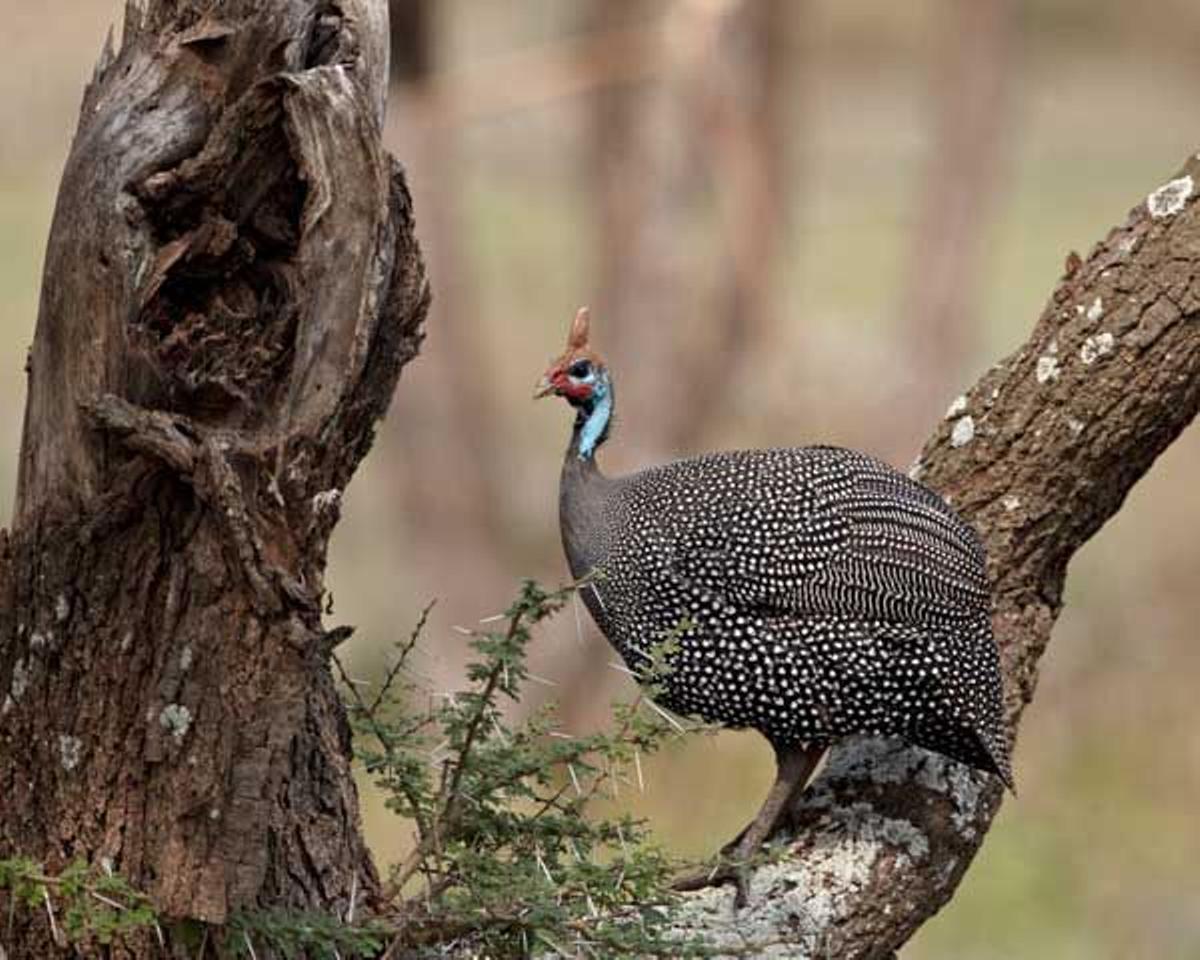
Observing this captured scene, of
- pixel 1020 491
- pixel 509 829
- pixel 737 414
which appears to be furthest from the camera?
pixel 737 414

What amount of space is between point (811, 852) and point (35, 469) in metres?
1.33

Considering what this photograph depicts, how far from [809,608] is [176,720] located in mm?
1227

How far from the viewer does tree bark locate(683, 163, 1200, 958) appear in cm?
361

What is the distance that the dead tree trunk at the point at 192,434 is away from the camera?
113 inches

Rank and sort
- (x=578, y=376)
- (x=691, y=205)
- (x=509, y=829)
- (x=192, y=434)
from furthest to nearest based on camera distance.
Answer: (x=691, y=205)
(x=578, y=376)
(x=509, y=829)
(x=192, y=434)

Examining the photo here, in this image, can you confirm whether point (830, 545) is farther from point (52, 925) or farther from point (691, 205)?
point (691, 205)

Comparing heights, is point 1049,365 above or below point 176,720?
above

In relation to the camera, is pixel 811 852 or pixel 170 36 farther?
pixel 811 852

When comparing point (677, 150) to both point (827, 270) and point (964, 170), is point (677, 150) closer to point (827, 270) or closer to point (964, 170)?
point (964, 170)

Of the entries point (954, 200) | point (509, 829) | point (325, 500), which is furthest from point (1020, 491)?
point (954, 200)

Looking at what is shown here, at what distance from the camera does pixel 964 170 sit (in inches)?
428

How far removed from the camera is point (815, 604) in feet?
12.5

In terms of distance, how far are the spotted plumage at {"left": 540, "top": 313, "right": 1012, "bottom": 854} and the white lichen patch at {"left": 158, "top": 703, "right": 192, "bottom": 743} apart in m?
0.99

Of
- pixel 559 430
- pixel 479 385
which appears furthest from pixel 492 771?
pixel 559 430
